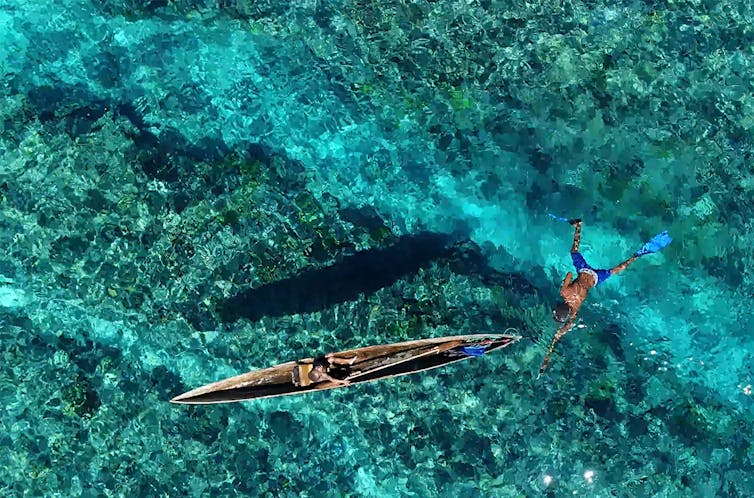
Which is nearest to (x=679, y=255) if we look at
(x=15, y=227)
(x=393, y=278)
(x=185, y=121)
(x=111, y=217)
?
(x=393, y=278)

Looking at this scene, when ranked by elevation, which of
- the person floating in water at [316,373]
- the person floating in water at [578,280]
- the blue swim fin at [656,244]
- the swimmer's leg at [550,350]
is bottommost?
the person floating in water at [316,373]

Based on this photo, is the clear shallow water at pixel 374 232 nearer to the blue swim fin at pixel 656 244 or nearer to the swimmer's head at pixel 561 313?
the blue swim fin at pixel 656 244

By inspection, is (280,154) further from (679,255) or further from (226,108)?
(679,255)

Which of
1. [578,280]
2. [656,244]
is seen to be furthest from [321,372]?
[656,244]

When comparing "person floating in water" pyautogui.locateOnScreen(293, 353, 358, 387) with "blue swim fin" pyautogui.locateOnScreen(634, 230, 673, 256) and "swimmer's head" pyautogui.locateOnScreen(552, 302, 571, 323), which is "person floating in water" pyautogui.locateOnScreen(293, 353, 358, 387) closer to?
"swimmer's head" pyautogui.locateOnScreen(552, 302, 571, 323)

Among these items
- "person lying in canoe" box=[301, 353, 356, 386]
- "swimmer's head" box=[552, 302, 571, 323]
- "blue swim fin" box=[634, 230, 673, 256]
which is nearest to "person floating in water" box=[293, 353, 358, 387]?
"person lying in canoe" box=[301, 353, 356, 386]

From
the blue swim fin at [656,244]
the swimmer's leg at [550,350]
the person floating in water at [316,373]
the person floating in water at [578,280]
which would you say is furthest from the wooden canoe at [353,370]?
the blue swim fin at [656,244]
